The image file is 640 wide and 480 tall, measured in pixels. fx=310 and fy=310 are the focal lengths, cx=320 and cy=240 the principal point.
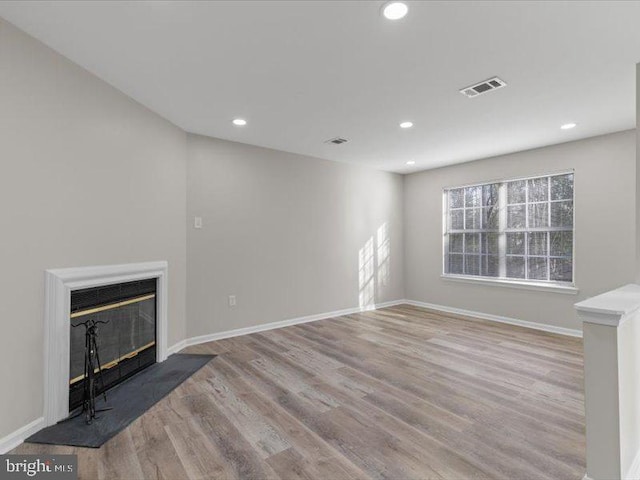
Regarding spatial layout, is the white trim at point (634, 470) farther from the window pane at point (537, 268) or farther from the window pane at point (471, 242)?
the window pane at point (471, 242)

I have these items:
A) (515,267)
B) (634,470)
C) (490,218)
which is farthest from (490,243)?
(634,470)

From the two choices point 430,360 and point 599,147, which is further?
point 599,147

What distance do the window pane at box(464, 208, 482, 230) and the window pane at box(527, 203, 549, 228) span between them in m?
0.75

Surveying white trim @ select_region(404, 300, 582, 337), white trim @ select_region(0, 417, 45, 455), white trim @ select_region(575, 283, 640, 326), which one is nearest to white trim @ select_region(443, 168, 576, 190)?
white trim @ select_region(404, 300, 582, 337)

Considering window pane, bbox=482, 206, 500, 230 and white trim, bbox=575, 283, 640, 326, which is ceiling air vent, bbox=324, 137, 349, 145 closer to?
window pane, bbox=482, 206, 500, 230

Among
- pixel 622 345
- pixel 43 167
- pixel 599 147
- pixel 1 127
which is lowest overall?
pixel 622 345

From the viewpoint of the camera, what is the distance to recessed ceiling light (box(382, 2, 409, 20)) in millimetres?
1688

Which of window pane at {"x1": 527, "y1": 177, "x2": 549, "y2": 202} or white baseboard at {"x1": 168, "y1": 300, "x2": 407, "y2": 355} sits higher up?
window pane at {"x1": 527, "y1": 177, "x2": 549, "y2": 202}

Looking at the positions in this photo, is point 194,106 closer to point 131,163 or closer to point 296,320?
point 131,163

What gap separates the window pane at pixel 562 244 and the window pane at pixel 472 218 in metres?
1.06

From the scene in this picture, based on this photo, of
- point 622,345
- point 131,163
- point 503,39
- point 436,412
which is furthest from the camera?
point 131,163

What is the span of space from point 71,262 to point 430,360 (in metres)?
3.33

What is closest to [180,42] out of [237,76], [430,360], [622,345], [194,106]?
[237,76]

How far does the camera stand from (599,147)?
386cm
